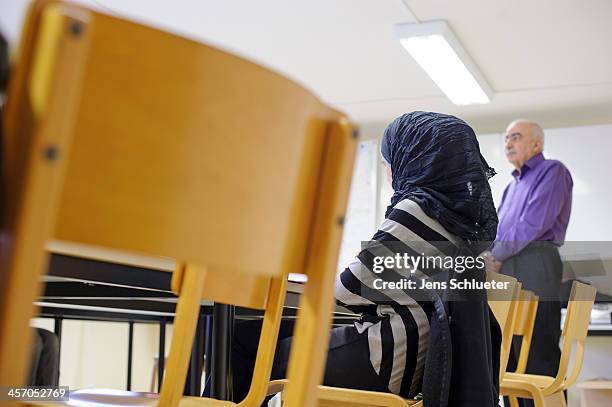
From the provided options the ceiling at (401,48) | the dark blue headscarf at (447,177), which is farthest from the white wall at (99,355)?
the dark blue headscarf at (447,177)

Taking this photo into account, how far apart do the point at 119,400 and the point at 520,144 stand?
3.64m

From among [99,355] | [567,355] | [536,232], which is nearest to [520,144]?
[536,232]

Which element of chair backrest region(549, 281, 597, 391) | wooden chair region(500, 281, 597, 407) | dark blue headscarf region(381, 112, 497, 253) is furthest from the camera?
chair backrest region(549, 281, 597, 391)

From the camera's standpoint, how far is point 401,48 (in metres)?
5.24

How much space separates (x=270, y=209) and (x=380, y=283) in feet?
3.70

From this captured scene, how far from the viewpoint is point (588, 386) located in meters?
5.05

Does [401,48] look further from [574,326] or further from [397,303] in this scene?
[397,303]

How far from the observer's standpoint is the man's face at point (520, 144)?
15.3ft

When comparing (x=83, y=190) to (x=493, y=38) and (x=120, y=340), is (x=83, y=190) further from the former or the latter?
(x=120, y=340)

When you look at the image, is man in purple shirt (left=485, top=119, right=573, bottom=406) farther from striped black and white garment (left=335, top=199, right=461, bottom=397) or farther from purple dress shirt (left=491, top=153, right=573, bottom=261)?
striped black and white garment (left=335, top=199, right=461, bottom=397)

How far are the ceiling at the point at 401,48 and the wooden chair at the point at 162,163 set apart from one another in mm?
3785

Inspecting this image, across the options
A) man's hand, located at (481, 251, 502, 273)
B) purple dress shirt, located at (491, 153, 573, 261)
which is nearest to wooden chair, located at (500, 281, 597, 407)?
man's hand, located at (481, 251, 502, 273)

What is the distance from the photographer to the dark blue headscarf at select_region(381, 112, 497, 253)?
1968mm

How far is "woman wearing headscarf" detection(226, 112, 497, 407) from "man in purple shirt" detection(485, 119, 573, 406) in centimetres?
201
